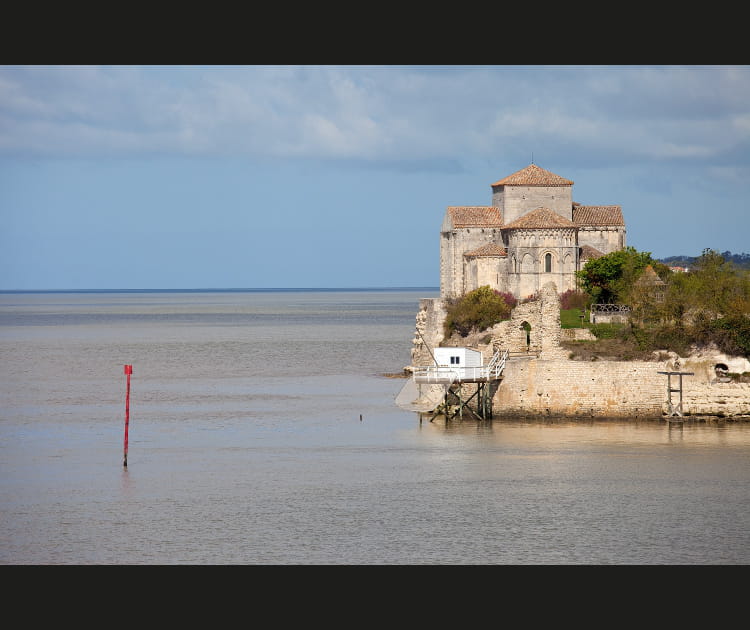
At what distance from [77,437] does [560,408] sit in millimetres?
11985

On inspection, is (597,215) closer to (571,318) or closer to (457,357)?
(571,318)

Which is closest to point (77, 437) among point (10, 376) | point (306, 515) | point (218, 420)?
point (218, 420)

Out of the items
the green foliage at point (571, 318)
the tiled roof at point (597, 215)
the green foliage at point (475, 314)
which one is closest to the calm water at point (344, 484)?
the green foliage at point (475, 314)

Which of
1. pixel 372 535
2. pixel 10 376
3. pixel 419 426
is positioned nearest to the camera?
pixel 372 535

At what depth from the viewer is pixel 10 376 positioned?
164ft

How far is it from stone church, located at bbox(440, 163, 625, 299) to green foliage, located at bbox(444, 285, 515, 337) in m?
8.22

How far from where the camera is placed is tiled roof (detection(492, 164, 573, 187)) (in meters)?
58.9

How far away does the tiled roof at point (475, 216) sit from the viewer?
59594 millimetres

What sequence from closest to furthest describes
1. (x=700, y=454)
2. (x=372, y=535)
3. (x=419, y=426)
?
(x=372, y=535) → (x=700, y=454) → (x=419, y=426)

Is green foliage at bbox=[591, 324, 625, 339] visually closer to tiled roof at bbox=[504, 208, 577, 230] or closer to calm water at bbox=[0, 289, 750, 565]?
calm water at bbox=[0, 289, 750, 565]

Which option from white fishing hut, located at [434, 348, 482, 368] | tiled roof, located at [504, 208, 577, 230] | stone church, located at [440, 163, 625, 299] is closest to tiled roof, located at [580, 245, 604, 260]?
stone church, located at [440, 163, 625, 299]

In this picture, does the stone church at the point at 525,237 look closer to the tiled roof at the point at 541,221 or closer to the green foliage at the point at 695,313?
the tiled roof at the point at 541,221

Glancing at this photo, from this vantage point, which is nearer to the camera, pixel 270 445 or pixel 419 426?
pixel 270 445

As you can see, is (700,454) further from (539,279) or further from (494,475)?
(539,279)
